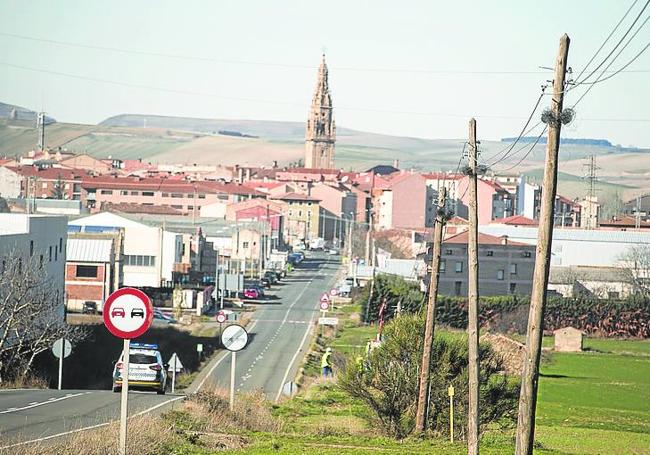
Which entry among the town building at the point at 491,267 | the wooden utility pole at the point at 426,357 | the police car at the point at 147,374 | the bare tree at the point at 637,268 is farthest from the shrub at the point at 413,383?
the bare tree at the point at 637,268

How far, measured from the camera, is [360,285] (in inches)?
3536

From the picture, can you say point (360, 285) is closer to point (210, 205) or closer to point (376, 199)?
point (210, 205)

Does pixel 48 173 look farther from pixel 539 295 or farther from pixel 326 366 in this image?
pixel 539 295

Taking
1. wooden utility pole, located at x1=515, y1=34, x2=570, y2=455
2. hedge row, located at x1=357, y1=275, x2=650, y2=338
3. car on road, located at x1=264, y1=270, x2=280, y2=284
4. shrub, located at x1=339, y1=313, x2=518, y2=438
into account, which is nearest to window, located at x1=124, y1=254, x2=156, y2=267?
hedge row, located at x1=357, y1=275, x2=650, y2=338

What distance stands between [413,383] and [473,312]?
4.28 metres

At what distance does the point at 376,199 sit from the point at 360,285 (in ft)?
291

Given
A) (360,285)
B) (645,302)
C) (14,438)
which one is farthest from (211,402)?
(360,285)

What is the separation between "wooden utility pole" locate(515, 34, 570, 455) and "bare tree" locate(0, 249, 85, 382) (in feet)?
68.7

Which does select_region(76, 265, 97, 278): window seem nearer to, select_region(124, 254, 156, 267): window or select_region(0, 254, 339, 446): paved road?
select_region(0, 254, 339, 446): paved road

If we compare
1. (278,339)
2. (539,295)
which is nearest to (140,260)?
(278,339)

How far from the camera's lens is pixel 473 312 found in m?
21.2

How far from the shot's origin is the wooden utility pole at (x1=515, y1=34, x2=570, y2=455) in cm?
1569

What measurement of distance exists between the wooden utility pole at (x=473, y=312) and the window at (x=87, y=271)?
144 feet

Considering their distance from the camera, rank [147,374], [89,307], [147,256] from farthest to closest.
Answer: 1. [147,256]
2. [89,307]
3. [147,374]
